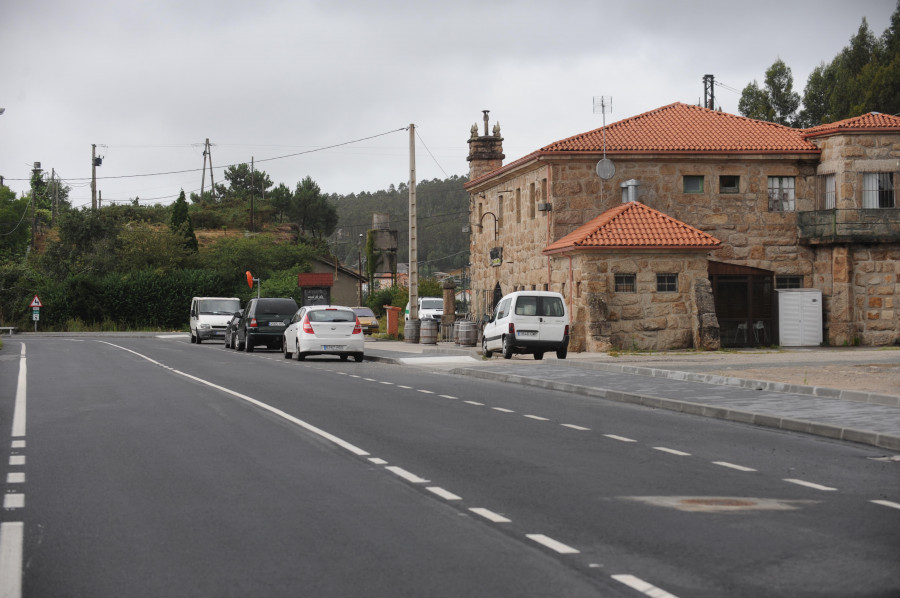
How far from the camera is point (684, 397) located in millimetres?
17828

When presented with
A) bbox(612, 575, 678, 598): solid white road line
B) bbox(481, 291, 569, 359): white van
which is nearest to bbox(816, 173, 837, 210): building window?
bbox(481, 291, 569, 359): white van

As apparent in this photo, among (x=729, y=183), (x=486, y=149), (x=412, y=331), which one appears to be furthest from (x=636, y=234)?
(x=486, y=149)

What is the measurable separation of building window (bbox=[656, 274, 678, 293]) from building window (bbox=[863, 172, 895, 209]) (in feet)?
26.5

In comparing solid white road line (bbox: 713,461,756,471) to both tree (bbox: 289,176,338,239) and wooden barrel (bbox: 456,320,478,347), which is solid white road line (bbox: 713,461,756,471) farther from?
tree (bbox: 289,176,338,239)

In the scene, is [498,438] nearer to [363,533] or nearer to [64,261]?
[363,533]

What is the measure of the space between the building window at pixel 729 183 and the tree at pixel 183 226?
4506 cm

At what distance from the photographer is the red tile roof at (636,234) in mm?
34656

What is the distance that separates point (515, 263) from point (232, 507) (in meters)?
36.0

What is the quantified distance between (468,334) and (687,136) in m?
10.7

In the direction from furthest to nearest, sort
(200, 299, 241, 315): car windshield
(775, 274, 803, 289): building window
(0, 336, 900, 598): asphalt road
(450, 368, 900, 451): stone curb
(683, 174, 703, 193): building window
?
(200, 299, 241, 315): car windshield, (683, 174, 703, 193): building window, (775, 274, 803, 289): building window, (450, 368, 900, 451): stone curb, (0, 336, 900, 598): asphalt road

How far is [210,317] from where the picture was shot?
4719cm

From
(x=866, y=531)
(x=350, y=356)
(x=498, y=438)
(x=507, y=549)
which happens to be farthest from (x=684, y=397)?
(x=350, y=356)

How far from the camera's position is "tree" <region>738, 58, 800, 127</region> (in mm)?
75625

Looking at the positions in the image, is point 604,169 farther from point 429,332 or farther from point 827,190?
point 429,332
